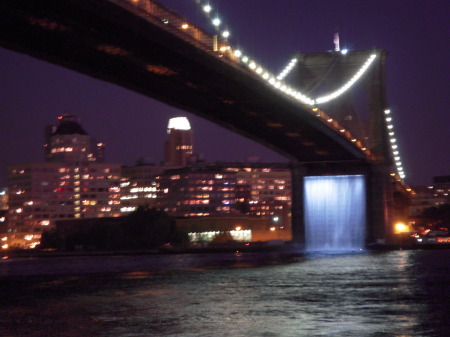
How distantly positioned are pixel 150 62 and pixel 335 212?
31.4m

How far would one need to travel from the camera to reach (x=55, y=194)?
150875mm

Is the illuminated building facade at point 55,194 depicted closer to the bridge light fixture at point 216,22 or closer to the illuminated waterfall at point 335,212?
the illuminated waterfall at point 335,212

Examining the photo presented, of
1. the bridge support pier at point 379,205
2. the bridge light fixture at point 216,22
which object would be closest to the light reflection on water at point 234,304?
the bridge light fixture at point 216,22

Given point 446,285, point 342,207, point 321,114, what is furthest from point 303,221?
point 446,285

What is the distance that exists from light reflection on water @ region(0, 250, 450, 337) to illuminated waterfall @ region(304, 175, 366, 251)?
24873 millimetres

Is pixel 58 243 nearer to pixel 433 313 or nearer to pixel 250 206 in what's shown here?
pixel 433 313

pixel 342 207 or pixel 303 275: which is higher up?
pixel 342 207

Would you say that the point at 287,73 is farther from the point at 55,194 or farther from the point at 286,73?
the point at 55,194

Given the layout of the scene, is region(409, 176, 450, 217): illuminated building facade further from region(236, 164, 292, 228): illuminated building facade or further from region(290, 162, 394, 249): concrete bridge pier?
region(290, 162, 394, 249): concrete bridge pier

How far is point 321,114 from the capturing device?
153 feet

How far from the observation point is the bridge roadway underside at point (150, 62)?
26422mm

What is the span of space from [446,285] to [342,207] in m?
34.8

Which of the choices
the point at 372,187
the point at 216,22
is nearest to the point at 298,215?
the point at 372,187

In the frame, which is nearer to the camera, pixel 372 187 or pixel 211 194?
pixel 372 187
